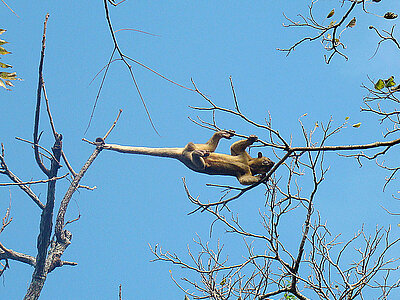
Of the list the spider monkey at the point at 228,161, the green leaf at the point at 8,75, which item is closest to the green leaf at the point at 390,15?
the spider monkey at the point at 228,161

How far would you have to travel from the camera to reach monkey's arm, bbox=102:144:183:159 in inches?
245

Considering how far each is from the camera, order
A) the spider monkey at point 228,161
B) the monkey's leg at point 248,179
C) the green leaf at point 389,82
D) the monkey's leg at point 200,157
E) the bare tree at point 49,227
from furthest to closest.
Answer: the bare tree at point 49,227, the monkey's leg at point 200,157, the spider monkey at point 228,161, the monkey's leg at point 248,179, the green leaf at point 389,82

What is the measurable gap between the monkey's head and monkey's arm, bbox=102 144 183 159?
111 centimetres

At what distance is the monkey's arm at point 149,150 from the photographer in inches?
245

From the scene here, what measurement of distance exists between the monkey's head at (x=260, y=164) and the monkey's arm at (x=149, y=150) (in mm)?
1109

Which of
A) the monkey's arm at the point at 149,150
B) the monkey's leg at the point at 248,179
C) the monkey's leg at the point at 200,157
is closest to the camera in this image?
the monkey's leg at the point at 248,179

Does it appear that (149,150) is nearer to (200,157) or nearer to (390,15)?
(200,157)

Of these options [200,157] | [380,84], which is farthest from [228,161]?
[380,84]

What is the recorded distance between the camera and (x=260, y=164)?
5.35 metres

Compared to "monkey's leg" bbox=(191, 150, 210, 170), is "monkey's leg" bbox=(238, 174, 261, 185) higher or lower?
lower

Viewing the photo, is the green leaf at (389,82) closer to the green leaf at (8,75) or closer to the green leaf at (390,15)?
the green leaf at (390,15)

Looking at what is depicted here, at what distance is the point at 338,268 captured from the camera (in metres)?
5.40

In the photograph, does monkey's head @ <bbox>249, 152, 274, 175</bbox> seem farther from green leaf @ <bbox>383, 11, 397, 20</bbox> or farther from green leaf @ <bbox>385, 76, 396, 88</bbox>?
green leaf @ <bbox>383, 11, 397, 20</bbox>

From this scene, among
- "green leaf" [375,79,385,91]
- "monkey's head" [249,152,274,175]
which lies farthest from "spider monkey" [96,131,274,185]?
"green leaf" [375,79,385,91]
